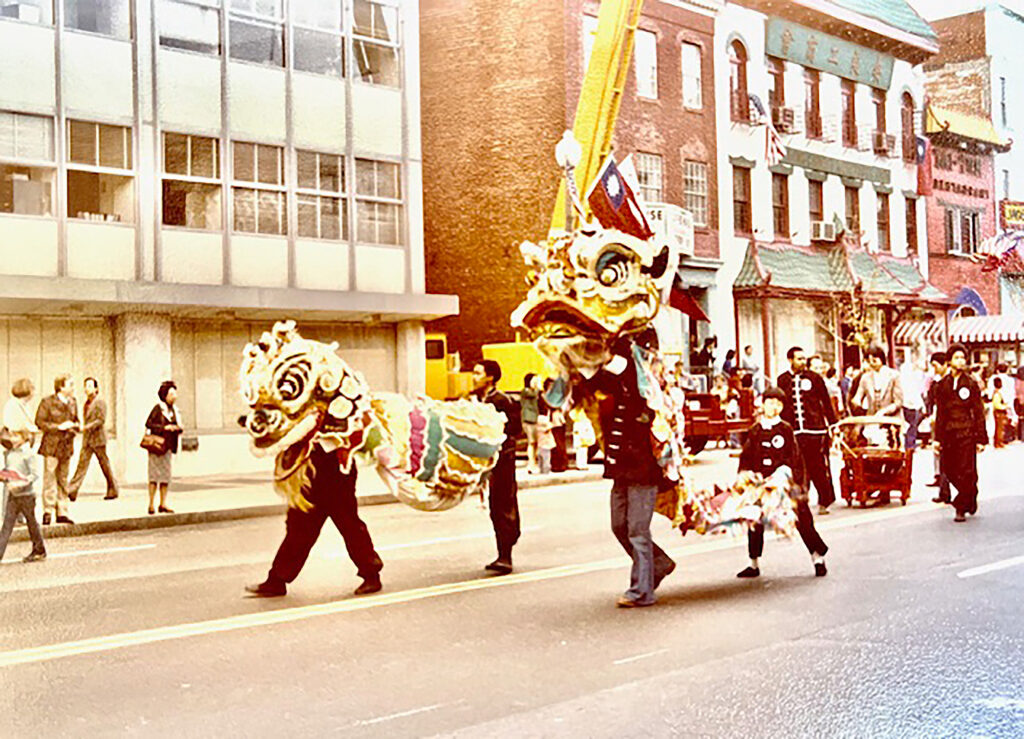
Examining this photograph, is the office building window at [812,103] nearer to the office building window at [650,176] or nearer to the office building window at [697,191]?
the office building window at [697,191]

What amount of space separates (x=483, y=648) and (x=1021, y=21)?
39.3 metres

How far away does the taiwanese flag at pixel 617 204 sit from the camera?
11.3 metres

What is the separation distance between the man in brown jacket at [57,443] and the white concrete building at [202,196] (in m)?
4.32

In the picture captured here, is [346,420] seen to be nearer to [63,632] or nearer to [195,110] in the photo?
[63,632]

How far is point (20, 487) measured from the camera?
11398mm

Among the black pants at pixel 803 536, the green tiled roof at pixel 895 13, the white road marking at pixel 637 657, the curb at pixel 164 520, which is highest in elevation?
the green tiled roof at pixel 895 13

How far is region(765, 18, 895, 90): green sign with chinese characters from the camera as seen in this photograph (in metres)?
36.0

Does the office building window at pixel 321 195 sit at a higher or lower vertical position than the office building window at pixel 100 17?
lower

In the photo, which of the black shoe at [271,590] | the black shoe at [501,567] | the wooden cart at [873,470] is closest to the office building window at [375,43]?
the wooden cart at [873,470]

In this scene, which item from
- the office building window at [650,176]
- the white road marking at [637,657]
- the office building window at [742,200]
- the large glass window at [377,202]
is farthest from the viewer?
the office building window at [742,200]

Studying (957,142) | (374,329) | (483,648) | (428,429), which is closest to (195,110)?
(374,329)

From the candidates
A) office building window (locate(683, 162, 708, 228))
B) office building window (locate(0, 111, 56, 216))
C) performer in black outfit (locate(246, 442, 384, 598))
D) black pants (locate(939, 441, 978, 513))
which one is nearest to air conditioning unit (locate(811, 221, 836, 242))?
office building window (locate(683, 162, 708, 228))

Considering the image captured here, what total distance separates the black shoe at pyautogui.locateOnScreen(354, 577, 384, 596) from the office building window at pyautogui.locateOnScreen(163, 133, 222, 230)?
13.5m

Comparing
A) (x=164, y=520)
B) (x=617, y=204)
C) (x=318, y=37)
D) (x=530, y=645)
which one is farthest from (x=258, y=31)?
(x=530, y=645)
